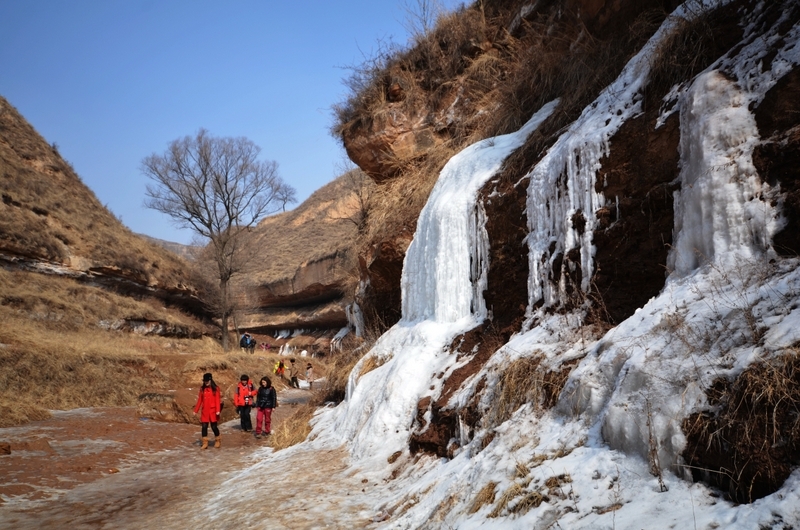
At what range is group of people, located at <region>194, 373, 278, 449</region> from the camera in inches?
431

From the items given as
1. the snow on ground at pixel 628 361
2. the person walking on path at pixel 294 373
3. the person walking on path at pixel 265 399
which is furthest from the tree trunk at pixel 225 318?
the snow on ground at pixel 628 361

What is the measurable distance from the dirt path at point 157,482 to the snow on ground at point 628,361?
0.30m

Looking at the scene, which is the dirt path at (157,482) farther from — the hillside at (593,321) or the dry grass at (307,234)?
the dry grass at (307,234)

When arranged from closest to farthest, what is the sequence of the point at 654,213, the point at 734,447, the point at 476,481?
the point at 734,447 → the point at 476,481 → the point at 654,213

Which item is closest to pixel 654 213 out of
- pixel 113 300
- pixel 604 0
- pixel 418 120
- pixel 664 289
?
pixel 664 289

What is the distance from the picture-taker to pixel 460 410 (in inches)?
219

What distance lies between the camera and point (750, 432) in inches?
108

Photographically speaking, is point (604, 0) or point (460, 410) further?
point (604, 0)

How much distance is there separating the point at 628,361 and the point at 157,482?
7094 millimetres

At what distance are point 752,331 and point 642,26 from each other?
5.75m

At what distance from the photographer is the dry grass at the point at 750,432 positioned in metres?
2.56

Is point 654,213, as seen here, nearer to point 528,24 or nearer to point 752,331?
point 752,331

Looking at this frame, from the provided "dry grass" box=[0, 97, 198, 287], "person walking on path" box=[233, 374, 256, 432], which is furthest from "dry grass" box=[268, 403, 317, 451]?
"dry grass" box=[0, 97, 198, 287]

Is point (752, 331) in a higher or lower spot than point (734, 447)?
higher
